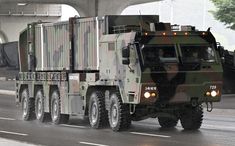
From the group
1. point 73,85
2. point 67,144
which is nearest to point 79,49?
point 73,85

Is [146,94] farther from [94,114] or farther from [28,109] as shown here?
[28,109]

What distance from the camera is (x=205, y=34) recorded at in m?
17.9

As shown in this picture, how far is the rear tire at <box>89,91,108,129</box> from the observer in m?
18.9

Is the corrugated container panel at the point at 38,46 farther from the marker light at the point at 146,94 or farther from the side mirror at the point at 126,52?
the marker light at the point at 146,94

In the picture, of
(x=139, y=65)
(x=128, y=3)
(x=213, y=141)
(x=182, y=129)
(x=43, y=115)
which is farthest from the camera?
(x=128, y=3)

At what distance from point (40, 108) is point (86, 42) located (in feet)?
13.8

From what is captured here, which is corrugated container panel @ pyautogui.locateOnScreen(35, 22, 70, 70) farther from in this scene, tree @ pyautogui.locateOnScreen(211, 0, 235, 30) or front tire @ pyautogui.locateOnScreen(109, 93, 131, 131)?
tree @ pyautogui.locateOnScreen(211, 0, 235, 30)

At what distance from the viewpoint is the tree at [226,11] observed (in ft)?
157

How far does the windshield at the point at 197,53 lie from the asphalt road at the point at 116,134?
195 cm

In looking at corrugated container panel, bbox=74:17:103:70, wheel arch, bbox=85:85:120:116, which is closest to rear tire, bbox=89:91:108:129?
wheel arch, bbox=85:85:120:116

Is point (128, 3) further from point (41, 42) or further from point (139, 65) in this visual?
point (139, 65)

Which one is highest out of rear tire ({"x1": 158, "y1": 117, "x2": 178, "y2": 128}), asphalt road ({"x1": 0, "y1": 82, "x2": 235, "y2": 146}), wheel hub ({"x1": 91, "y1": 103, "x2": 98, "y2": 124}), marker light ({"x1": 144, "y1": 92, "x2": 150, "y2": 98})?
marker light ({"x1": 144, "y1": 92, "x2": 150, "y2": 98})

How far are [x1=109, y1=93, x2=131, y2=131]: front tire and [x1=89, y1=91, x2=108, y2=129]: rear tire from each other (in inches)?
25.0

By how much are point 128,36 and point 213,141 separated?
151 inches
